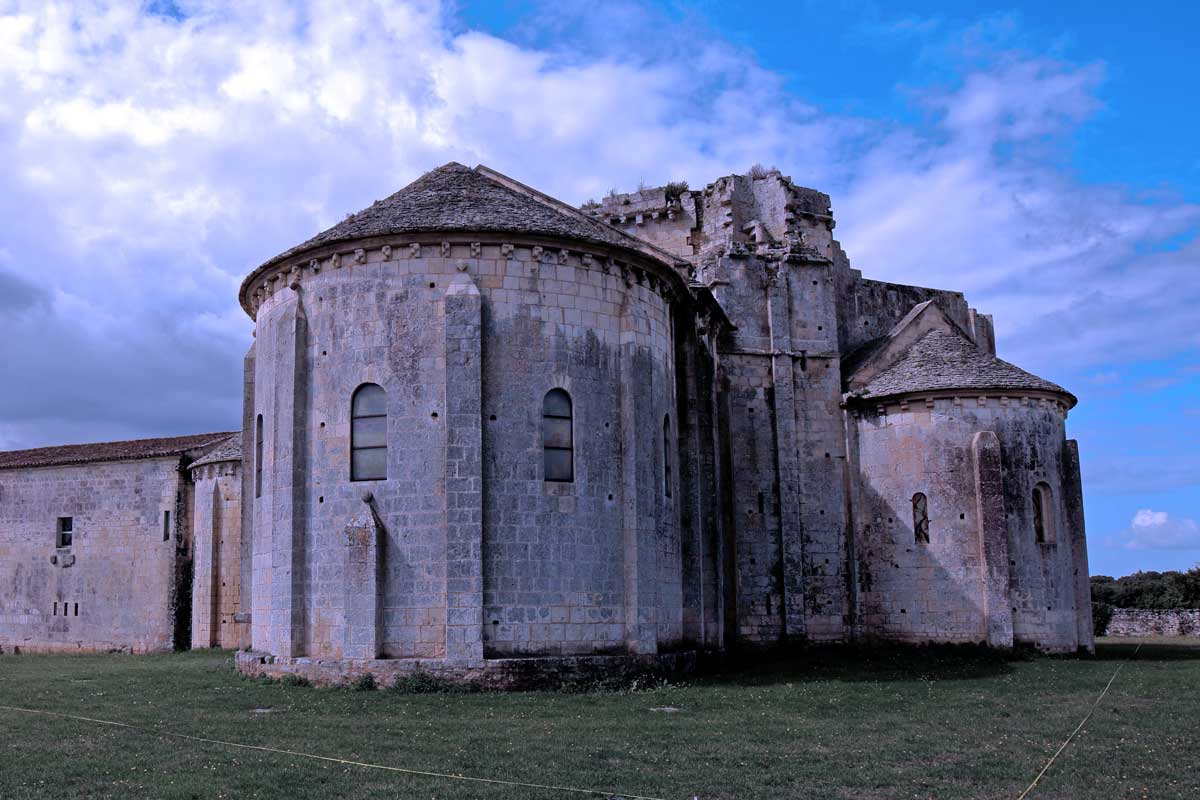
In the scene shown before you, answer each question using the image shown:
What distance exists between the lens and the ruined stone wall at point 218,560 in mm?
36094

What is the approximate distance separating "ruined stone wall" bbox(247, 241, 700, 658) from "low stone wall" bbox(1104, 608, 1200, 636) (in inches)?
1392

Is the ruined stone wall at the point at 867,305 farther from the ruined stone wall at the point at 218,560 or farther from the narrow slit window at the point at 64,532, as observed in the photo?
the narrow slit window at the point at 64,532

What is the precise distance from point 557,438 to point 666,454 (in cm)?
356

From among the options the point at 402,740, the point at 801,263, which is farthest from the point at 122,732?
the point at 801,263

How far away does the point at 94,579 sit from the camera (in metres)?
38.9

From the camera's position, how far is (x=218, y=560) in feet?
120

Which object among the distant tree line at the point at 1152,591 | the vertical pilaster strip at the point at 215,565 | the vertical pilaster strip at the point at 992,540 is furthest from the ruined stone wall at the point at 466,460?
the distant tree line at the point at 1152,591

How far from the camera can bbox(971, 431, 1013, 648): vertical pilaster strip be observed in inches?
1078

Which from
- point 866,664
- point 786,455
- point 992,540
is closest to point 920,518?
point 992,540

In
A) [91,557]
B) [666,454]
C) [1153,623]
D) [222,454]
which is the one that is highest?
[222,454]

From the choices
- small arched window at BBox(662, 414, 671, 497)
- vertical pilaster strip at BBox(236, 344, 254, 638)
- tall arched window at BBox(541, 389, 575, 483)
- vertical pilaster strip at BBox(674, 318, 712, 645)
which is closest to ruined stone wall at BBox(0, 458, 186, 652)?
vertical pilaster strip at BBox(236, 344, 254, 638)

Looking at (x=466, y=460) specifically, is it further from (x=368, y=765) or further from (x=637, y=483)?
(x=368, y=765)

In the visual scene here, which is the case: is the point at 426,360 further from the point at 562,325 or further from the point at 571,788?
the point at 571,788

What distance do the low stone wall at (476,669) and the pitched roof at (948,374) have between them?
1293 cm
